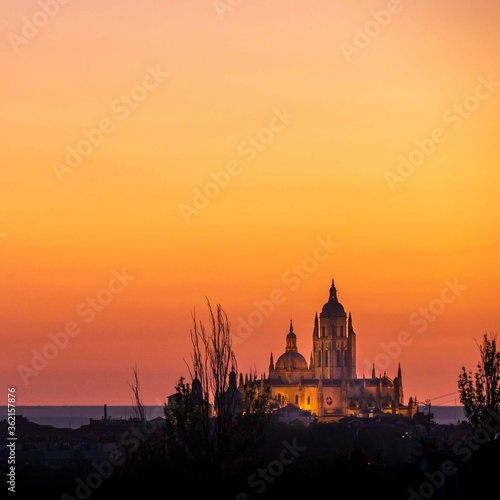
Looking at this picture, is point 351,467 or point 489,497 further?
point 351,467

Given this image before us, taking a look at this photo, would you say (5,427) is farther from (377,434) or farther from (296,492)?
(296,492)

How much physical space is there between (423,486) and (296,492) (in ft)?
15.5

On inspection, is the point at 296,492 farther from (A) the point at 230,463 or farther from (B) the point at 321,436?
(B) the point at 321,436

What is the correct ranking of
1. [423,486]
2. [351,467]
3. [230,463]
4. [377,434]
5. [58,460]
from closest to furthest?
1. [230,463]
2. [423,486]
3. [351,467]
4. [58,460]
5. [377,434]

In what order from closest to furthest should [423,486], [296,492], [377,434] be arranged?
[423,486], [296,492], [377,434]

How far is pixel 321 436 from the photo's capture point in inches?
6127

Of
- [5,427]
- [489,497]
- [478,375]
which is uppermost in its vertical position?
[5,427]

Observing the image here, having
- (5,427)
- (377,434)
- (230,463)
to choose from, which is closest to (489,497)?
(230,463)

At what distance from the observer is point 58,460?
351ft

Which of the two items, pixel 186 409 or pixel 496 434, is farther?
pixel 496 434

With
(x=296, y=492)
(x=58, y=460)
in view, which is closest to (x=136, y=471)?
(x=296, y=492)

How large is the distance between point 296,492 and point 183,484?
294 inches

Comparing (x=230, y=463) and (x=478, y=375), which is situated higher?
(x=478, y=375)

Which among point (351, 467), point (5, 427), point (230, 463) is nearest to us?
point (230, 463)
